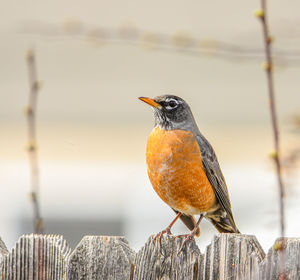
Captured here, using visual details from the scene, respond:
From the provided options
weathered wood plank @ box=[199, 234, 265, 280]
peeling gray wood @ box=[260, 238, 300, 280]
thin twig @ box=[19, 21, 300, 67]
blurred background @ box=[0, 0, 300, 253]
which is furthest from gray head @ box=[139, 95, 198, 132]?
blurred background @ box=[0, 0, 300, 253]

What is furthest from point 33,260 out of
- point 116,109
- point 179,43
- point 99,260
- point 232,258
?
point 116,109

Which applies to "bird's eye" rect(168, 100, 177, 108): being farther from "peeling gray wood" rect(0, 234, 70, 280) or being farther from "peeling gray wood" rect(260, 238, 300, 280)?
"peeling gray wood" rect(260, 238, 300, 280)

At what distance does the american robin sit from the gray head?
6 centimetres

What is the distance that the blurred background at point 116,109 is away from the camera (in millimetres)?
8188

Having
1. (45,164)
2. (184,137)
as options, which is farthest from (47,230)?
(184,137)

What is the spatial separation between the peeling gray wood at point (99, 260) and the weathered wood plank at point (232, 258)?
0.39m

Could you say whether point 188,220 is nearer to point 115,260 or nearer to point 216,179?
point 216,179

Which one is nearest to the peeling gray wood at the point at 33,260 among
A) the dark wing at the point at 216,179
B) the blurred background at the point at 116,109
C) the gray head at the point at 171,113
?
the dark wing at the point at 216,179

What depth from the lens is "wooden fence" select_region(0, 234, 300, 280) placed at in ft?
9.54

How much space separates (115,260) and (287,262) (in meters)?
0.83

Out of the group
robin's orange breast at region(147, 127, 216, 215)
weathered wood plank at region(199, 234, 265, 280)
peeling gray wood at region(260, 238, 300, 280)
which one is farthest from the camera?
robin's orange breast at region(147, 127, 216, 215)

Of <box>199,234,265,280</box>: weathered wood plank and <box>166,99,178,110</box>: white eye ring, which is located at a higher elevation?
<box>166,99,178,110</box>: white eye ring

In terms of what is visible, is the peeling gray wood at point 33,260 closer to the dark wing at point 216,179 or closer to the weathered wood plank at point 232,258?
the weathered wood plank at point 232,258

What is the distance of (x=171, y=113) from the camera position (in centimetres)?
507
